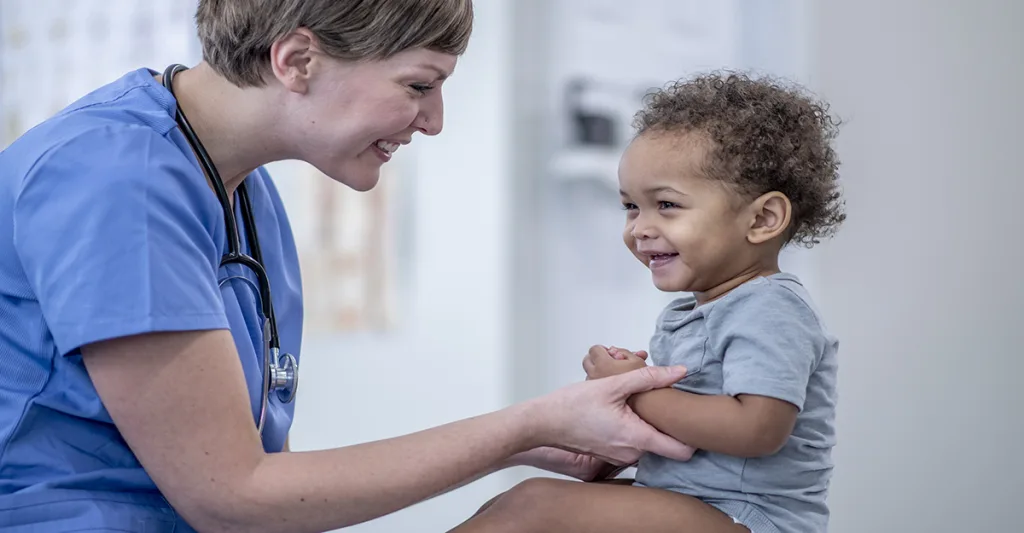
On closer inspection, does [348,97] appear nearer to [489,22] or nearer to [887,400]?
[489,22]

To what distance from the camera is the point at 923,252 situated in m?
3.30

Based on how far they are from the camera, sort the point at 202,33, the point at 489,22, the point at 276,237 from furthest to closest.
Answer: the point at 489,22
the point at 276,237
the point at 202,33

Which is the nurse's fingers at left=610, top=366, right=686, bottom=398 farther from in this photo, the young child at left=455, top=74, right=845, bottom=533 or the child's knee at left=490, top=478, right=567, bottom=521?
the child's knee at left=490, top=478, right=567, bottom=521

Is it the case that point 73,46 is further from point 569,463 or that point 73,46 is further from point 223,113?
point 569,463

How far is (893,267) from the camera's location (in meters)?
3.31

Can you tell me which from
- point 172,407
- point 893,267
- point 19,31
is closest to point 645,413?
point 172,407

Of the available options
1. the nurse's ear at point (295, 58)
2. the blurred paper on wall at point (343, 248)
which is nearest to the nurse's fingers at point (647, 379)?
the nurse's ear at point (295, 58)

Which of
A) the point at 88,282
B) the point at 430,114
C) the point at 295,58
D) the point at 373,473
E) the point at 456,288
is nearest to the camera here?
the point at 88,282

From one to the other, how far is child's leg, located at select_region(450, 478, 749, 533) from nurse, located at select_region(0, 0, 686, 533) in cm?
5

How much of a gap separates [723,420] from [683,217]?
0.27 metres

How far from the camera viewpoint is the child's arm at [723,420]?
3.58 feet

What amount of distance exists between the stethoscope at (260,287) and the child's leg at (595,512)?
12.0 inches

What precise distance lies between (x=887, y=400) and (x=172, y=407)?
2788 mm

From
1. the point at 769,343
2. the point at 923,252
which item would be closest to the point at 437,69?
the point at 769,343
